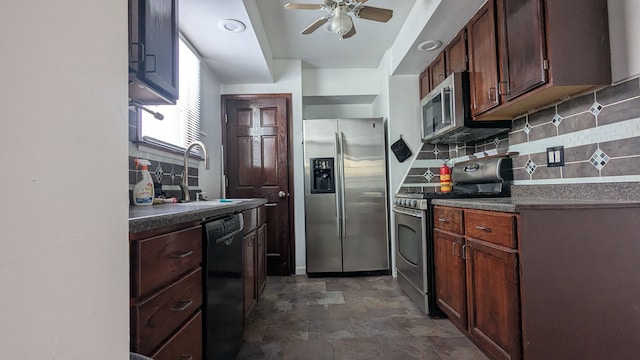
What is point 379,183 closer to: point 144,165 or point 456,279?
point 456,279

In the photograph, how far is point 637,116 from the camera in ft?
4.50

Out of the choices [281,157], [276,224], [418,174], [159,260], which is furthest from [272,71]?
[159,260]

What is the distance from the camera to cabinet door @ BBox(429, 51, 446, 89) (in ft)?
9.02

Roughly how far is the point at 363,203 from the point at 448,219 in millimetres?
1371

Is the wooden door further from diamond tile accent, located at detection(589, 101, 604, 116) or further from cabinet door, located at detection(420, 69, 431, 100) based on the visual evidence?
diamond tile accent, located at detection(589, 101, 604, 116)

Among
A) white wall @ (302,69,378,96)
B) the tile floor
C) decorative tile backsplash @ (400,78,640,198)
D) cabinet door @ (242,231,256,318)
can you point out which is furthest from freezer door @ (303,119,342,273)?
decorative tile backsplash @ (400,78,640,198)

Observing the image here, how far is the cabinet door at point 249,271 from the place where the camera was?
194cm

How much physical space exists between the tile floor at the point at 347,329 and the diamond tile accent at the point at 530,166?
1.18 meters

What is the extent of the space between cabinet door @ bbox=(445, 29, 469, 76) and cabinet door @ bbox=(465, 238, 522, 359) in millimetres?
1431

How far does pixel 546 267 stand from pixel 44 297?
1.63 meters

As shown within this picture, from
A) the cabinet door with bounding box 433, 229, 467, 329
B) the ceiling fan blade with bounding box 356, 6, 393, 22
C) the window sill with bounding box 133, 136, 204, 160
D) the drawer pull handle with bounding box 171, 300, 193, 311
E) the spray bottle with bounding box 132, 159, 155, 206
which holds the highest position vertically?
the ceiling fan blade with bounding box 356, 6, 393, 22

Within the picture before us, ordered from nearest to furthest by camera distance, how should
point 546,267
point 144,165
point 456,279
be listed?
point 546,267
point 144,165
point 456,279

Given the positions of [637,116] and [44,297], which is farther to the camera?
[637,116]

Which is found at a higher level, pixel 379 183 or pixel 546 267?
pixel 379 183
